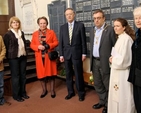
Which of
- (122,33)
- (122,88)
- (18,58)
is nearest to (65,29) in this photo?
(18,58)

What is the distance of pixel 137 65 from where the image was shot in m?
1.81

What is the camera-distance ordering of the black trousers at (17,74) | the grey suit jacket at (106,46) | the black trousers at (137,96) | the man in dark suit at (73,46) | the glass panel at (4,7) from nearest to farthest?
the black trousers at (137,96) → the grey suit jacket at (106,46) → the man in dark suit at (73,46) → the black trousers at (17,74) → the glass panel at (4,7)

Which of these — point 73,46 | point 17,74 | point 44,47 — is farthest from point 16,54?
point 73,46

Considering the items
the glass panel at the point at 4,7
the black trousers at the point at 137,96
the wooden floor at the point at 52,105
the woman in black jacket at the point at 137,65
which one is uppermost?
the glass panel at the point at 4,7

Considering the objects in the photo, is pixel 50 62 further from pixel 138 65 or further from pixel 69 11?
pixel 138 65

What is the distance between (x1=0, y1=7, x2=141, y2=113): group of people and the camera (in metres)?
1.94

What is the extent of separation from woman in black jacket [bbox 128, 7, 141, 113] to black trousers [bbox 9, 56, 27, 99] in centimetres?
188

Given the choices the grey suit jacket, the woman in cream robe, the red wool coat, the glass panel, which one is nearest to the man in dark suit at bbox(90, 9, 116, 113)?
the grey suit jacket

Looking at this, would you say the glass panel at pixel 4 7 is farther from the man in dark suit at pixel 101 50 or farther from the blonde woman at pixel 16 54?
the man in dark suit at pixel 101 50

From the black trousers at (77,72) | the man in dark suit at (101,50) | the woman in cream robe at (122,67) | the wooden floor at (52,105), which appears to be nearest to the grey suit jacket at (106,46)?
the man in dark suit at (101,50)

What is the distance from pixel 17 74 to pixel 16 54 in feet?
1.18

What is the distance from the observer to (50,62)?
3111mm

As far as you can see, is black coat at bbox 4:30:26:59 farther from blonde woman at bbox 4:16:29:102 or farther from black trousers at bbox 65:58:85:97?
black trousers at bbox 65:58:85:97

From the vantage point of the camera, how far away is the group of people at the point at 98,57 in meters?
1.94
